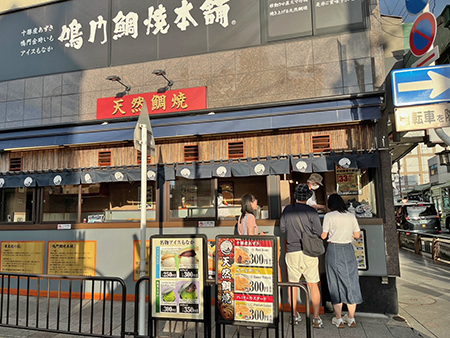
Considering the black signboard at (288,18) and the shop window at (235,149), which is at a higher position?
the black signboard at (288,18)

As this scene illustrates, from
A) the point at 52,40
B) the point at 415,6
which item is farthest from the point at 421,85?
the point at 52,40

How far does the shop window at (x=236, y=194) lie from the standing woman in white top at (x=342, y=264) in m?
2.16

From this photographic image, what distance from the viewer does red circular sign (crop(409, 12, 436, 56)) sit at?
554 cm

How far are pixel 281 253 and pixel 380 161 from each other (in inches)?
104

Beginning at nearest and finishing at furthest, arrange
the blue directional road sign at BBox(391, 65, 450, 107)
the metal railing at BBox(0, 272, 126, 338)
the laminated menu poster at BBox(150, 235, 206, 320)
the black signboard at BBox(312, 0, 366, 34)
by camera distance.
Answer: the laminated menu poster at BBox(150, 235, 206, 320), the blue directional road sign at BBox(391, 65, 450, 107), the metal railing at BBox(0, 272, 126, 338), the black signboard at BBox(312, 0, 366, 34)

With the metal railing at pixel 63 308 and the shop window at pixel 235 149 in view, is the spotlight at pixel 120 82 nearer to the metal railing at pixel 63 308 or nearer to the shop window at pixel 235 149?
the shop window at pixel 235 149

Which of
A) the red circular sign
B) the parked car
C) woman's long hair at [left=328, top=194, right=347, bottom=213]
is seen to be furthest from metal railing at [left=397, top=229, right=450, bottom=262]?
the red circular sign

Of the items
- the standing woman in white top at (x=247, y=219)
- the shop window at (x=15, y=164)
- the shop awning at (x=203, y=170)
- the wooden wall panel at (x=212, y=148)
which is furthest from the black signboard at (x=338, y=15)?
the shop window at (x=15, y=164)

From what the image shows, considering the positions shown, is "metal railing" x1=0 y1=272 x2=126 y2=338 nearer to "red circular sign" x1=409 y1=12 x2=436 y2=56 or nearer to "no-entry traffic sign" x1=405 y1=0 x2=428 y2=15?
"red circular sign" x1=409 y1=12 x2=436 y2=56

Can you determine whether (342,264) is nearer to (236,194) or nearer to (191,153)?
(236,194)

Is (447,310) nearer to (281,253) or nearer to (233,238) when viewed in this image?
(281,253)

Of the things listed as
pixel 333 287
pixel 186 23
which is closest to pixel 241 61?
pixel 186 23

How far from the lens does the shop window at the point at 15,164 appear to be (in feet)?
28.7

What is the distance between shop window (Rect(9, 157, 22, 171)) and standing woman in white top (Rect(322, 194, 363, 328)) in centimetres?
784
